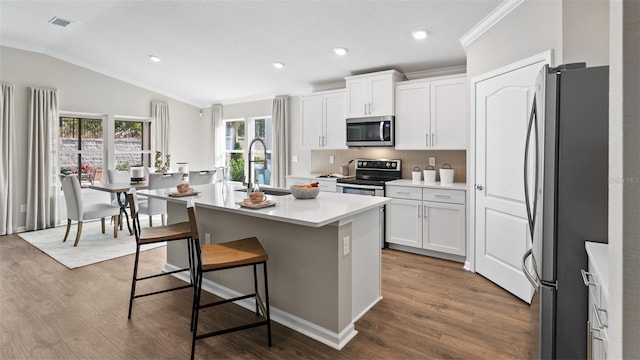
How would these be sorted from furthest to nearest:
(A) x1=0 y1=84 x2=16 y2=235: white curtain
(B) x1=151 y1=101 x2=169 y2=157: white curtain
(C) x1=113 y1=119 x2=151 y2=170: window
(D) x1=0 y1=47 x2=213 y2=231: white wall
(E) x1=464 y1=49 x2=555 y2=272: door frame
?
1. (B) x1=151 y1=101 x2=169 y2=157: white curtain
2. (C) x1=113 y1=119 x2=151 y2=170: window
3. (D) x1=0 y1=47 x2=213 y2=231: white wall
4. (A) x1=0 y1=84 x2=16 y2=235: white curtain
5. (E) x1=464 y1=49 x2=555 y2=272: door frame

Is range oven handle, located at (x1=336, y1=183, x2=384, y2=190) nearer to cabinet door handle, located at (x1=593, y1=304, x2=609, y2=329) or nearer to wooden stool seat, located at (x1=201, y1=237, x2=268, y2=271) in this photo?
wooden stool seat, located at (x1=201, y1=237, x2=268, y2=271)

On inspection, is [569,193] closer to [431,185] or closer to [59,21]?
[431,185]

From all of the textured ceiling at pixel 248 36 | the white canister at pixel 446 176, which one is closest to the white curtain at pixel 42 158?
the textured ceiling at pixel 248 36

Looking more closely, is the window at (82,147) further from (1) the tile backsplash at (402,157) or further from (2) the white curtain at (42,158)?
(1) the tile backsplash at (402,157)

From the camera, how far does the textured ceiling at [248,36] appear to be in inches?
131

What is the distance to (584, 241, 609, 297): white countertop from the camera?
42.8 inches

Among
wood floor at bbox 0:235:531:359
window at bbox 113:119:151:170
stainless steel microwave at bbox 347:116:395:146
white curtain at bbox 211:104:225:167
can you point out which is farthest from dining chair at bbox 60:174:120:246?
stainless steel microwave at bbox 347:116:395:146

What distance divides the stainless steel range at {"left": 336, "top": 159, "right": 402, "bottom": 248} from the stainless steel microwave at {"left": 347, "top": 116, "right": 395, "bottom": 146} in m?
0.40

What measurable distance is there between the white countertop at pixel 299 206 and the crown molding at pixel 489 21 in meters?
1.97

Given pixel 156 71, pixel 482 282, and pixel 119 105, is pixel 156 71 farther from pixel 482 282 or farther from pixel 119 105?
pixel 482 282

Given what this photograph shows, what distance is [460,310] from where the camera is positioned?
2.68 m

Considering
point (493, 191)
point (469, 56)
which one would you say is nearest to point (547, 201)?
point (493, 191)

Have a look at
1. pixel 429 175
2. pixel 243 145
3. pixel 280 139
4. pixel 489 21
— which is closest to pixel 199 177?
pixel 280 139
